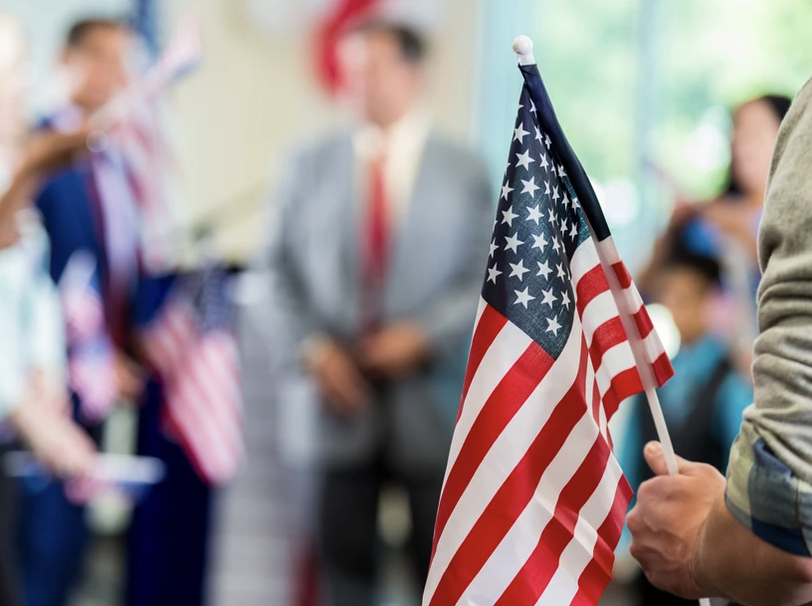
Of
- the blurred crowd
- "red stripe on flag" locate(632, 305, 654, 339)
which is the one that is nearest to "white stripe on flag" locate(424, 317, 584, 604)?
"red stripe on flag" locate(632, 305, 654, 339)

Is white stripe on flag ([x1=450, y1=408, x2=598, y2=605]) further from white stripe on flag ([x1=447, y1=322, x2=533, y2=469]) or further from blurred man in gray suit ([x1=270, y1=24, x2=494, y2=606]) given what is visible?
blurred man in gray suit ([x1=270, y1=24, x2=494, y2=606])

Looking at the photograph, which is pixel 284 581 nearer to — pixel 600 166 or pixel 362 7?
pixel 362 7

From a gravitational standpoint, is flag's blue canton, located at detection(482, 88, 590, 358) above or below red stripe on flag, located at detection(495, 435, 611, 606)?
above

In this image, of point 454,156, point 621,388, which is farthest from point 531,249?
point 454,156

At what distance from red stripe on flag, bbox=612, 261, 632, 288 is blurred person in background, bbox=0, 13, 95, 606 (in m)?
1.49

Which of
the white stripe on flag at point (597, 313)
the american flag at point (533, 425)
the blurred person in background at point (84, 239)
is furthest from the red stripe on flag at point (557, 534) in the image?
the blurred person in background at point (84, 239)

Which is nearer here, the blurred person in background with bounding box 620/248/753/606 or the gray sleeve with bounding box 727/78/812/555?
the gray sleeve with bounding box 727/78/812/555

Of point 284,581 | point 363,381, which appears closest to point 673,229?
point 363,381

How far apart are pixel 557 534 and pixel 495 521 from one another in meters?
0.07

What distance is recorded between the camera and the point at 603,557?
Answer: 1308 mm

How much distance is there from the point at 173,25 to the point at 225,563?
3291 mm

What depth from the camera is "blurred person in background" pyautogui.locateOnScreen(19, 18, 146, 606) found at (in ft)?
10.9

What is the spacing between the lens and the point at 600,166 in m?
5.70

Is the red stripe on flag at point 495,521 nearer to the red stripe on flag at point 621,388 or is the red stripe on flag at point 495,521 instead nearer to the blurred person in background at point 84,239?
the red stripe on flag at point 621,388
